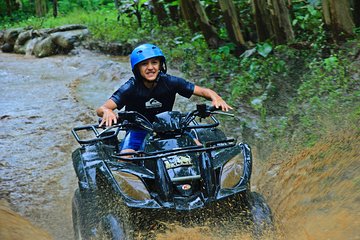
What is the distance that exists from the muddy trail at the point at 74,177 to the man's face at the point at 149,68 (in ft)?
5.92

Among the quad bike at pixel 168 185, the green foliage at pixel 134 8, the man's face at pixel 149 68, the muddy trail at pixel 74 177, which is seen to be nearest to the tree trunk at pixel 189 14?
the muddy trail at pixel 74 177

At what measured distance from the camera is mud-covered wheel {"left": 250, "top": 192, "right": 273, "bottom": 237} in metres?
3.78

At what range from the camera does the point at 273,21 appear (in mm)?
9383

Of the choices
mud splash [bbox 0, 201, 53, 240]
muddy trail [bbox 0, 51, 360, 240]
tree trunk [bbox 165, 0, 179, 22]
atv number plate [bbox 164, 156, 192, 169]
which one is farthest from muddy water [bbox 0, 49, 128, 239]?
tree trunk [bbox 165, 0, 179, 22]

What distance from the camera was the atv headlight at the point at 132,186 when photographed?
379 cm

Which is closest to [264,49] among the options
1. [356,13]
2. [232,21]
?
[232,21]

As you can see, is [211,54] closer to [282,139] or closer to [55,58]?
[282,139]

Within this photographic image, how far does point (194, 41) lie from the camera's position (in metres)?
13.0

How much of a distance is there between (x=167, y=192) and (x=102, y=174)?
2.05ft

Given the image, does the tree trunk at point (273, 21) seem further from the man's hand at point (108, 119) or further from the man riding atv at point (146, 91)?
the man's hand at point (108, 119)

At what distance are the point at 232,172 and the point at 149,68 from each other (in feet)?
5.05

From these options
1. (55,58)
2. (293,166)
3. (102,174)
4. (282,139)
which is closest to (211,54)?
(282,139)

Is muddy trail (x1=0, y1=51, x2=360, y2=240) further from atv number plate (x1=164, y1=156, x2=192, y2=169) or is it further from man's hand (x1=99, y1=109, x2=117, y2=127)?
man's hand (x1=99, y1=109, x2=117, y2=127)

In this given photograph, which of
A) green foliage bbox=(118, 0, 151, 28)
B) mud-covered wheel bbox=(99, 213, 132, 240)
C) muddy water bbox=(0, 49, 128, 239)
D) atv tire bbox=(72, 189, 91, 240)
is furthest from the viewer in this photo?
green foliage bbox=(118, 0, 151, 28)
